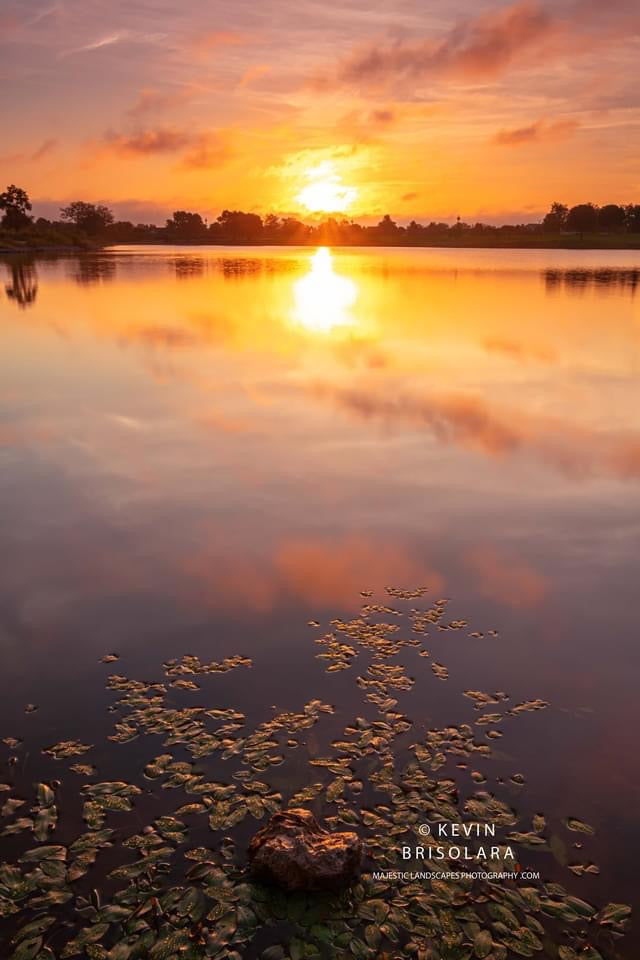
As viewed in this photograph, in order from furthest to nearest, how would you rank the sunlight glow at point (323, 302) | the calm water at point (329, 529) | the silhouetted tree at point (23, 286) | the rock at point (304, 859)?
the silhouetted tree at point (23, 286) < the sunlight glow at point (323, 302) < the calm water at point (329, 529) < the rock at point (304, 859)

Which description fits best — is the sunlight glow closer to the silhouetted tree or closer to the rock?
the silhouetted tree

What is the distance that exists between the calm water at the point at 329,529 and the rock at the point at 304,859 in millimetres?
2788

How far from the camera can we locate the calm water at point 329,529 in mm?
12945

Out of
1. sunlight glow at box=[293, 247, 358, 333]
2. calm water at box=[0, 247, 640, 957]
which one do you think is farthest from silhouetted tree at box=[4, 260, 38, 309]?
calm water at box=[0, 247, 640, 957]

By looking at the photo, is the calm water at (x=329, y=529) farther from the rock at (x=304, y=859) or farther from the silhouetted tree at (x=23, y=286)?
the silhouetted tree at (x=23, y=286)

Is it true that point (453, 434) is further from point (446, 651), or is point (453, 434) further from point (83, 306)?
point (83, 306)

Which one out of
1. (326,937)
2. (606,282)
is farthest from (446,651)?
(606,282)

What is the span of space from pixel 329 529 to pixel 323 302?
222 feet

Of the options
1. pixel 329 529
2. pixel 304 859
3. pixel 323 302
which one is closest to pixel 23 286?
pixel 323 302

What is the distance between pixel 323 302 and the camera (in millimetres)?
84062

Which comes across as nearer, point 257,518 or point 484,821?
point 484,821

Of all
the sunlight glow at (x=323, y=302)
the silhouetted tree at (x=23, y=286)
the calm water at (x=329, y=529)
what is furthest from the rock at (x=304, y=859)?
the silhouetted tree at (x=23, y=286)

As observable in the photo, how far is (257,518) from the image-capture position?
21062mm

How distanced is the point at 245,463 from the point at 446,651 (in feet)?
44.0
